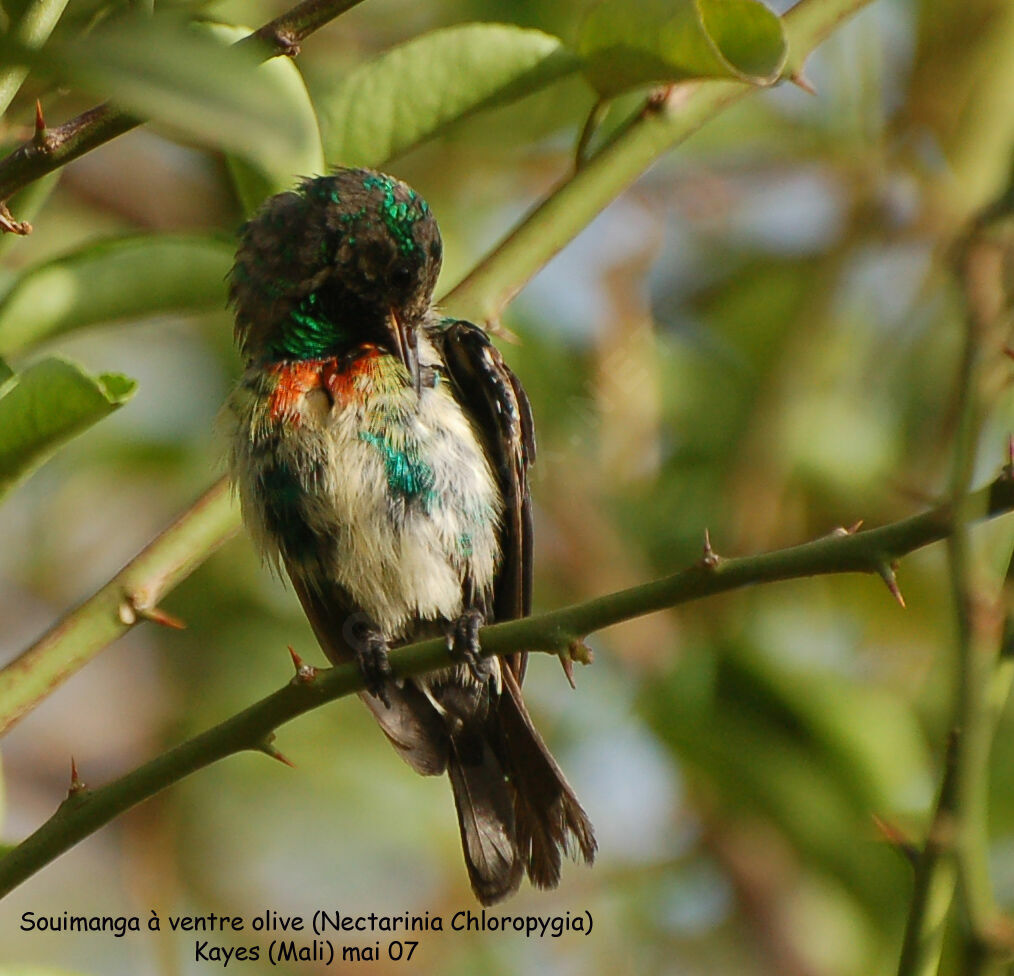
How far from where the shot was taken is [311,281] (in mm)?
3703

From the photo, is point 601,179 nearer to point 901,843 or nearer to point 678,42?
point 678,42

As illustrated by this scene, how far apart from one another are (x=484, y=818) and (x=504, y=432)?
919 mm

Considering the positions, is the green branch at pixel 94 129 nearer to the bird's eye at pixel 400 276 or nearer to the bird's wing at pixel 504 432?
the bird's wing at pixel 504 432

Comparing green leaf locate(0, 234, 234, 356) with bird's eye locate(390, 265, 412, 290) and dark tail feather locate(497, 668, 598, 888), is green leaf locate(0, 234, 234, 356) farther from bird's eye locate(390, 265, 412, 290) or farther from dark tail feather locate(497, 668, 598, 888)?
dark tail feather locate(497, 668, 598, 888)

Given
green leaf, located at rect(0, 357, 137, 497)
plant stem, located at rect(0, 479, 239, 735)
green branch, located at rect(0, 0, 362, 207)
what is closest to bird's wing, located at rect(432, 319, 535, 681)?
plant stem, located at rect(0, 479, 239, 735)

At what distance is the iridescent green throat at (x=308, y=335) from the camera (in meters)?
3.59

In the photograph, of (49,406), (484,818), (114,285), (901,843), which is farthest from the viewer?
(484,818)

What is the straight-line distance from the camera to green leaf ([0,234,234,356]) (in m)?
2.33

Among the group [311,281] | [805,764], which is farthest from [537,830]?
[311,281]

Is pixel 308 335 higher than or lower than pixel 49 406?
higher

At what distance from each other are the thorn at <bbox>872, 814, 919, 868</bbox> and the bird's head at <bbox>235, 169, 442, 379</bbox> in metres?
1.85

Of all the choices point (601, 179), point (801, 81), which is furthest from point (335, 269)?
point (801, 81)

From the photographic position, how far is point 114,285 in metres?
2.45

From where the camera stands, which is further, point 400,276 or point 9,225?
point 400,276
